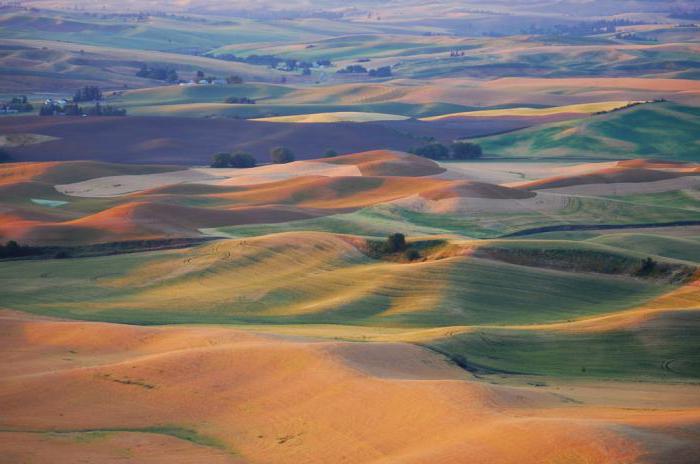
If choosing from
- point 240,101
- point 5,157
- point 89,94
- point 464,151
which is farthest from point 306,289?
point 89,94

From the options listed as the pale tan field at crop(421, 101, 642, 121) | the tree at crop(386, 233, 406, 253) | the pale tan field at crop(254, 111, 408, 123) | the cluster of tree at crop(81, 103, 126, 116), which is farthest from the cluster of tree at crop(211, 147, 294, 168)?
the tree at crop(386, 233, 406, 253)

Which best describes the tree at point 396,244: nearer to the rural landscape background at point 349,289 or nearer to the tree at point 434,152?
the rural landscape background at point 349,289

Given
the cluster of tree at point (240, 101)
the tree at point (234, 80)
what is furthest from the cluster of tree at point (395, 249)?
the tree at point (234, 80)

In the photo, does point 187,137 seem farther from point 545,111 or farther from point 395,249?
point 395,249

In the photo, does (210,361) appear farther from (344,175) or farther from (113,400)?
(344,175)

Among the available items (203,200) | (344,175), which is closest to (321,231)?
(203,200)
